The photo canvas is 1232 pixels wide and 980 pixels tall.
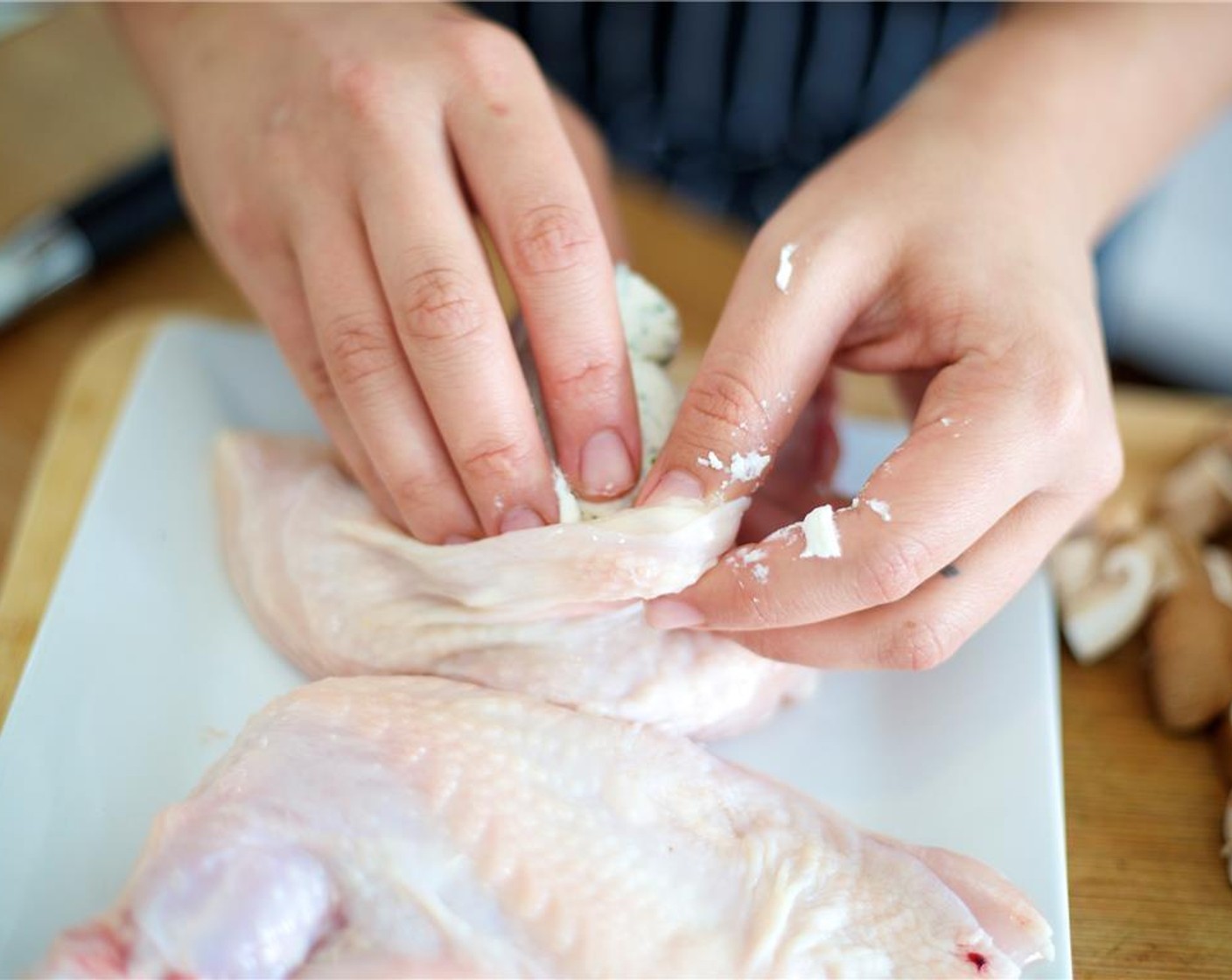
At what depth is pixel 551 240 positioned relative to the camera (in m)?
1.05

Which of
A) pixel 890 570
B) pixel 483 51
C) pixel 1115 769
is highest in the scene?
pixel 483 51

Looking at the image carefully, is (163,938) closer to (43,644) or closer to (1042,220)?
(43,644)

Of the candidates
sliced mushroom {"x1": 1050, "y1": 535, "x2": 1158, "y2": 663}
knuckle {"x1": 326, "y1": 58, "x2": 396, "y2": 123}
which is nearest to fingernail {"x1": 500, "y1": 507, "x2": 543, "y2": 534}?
knuckle {"x1": 326, "y1": 58, "x2": 396, "y2": 123}

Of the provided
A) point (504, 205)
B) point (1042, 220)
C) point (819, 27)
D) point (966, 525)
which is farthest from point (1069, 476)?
point (819, 27)

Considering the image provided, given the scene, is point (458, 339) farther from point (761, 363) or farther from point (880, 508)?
point (880, 508)

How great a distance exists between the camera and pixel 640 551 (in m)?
1.03

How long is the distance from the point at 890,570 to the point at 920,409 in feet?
0.54

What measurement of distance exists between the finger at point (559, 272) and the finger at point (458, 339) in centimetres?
3

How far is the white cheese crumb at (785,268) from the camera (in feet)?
3.41

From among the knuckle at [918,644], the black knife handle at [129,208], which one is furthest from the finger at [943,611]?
the black knife handle at [129,208]

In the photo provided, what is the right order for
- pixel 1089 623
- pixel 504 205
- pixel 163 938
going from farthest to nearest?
pixel 1089 623 < pixel 504 205 < pixel 163 938

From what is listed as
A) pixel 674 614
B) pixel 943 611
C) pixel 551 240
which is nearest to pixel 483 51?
pixel 551 240

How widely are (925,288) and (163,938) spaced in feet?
2.55

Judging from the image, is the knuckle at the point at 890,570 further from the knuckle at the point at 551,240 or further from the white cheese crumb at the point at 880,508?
the knuckle at the point at 551,240
